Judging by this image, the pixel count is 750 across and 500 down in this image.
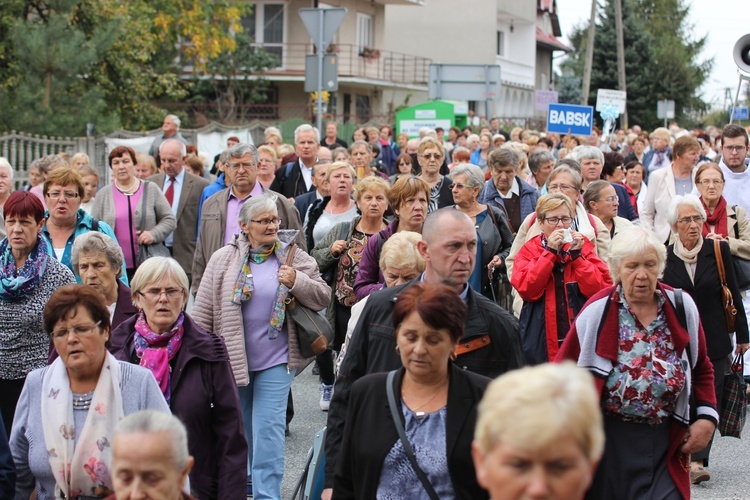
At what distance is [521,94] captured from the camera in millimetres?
67062

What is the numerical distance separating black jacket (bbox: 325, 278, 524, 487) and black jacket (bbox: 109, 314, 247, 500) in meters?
0.62

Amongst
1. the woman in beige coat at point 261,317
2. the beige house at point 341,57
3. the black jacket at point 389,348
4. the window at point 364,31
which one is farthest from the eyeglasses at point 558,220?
the window at point 364,31

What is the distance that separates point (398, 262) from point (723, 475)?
334 cm

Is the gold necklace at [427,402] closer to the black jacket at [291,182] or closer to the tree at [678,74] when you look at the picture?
the black jacket at [291,182]

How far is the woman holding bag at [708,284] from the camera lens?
312 inches

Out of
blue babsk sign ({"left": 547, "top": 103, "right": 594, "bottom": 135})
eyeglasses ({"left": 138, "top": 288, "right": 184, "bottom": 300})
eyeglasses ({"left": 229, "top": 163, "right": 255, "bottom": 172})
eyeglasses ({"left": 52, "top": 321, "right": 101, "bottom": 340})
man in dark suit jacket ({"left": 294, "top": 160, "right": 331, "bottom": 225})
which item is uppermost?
blue babsk sign ({"left": 547, "top": 103, "right": 594, "bottom": 135})

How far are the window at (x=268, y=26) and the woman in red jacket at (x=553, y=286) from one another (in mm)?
38287

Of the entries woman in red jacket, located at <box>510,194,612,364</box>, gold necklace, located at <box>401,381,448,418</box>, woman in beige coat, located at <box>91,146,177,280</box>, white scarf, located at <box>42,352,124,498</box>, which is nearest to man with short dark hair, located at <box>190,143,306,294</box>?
woman in beige coat, located at <box>91,146,177,280</box>

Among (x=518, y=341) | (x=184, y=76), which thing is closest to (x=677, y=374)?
(x=518, y=341)

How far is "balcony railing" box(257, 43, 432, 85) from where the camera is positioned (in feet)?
146

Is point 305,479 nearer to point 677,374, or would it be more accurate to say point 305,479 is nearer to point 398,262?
point 398,262

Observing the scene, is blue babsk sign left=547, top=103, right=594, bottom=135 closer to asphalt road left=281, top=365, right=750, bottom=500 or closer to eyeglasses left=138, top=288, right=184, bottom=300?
asphalt road left=281, top=365, right=750, bottom=500

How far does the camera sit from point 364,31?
157 feet

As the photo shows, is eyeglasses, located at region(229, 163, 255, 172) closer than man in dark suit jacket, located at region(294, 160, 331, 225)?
Yes
